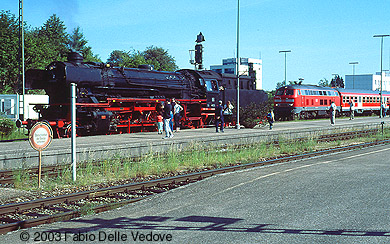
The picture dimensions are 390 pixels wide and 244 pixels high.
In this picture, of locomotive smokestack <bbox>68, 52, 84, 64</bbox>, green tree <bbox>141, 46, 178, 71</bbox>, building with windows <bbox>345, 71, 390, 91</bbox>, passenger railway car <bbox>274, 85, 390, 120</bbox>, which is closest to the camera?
locomotive smokestack <bbox>68, 52, 84, 64</bbox>

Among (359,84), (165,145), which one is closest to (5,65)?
(165,145)

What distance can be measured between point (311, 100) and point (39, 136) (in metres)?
35.2

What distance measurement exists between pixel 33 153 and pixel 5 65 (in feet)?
128

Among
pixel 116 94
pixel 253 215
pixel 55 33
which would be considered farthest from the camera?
pixel 55 33

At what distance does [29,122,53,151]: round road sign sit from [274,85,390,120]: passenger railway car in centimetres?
3155

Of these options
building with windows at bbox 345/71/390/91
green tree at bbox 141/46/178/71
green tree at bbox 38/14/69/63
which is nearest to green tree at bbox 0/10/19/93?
green tree at bbox 38/14/69/63

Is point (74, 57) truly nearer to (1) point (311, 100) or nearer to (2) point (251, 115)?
(2) point (251, 115)

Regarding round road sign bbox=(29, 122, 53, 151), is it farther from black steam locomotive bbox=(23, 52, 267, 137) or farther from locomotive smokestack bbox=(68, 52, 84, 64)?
locomotive smokestack bbox=(68, 52, 84, 64)

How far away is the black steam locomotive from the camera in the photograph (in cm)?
1830

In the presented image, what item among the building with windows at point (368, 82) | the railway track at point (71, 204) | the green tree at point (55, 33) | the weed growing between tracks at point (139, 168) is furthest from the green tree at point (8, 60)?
the building with windows at point (368, 82)

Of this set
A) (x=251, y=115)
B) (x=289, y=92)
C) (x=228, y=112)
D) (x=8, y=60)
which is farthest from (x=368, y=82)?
(x=228, y=112)

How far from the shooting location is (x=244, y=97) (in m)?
27.7

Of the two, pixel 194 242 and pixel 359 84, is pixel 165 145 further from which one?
pixel 359 84

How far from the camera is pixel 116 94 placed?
67.2 ft
